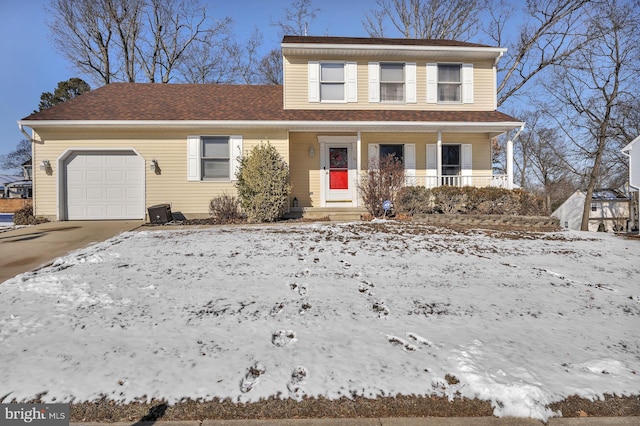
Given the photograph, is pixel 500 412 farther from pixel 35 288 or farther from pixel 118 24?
pixel 118 24

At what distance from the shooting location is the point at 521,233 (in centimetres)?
784

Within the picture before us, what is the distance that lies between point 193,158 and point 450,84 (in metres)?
9.52

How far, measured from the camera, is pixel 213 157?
1147 cm

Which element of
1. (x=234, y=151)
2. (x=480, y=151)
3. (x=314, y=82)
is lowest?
(x=234, y=151)

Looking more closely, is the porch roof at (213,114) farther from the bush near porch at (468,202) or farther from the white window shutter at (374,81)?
the bush near porch at (468,202)

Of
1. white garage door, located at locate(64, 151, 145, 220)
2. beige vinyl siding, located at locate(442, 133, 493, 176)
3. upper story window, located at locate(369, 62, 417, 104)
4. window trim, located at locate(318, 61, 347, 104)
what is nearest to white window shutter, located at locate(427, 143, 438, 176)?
beige vinyl siding, located at locate(442, 133, 493, 176)

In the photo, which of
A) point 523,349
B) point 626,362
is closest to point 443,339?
point 523,349

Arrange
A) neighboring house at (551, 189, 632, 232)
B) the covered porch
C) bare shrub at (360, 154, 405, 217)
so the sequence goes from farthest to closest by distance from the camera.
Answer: neighboring house at (551, 189, 632, 232)
the covered porch
bare shrub at (360, 154, 405, 217)

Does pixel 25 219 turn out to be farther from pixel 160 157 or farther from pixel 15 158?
pixel 15 158

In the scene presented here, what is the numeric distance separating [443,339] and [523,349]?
0.62m

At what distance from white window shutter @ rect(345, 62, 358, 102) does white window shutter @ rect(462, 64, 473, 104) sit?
398 cm

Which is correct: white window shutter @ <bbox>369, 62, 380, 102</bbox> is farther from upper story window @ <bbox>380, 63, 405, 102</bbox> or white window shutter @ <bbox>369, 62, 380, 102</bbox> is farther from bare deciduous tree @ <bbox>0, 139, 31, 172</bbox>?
bare deciduous tree @ <bbox>0, 139, 31, 172</bbox>

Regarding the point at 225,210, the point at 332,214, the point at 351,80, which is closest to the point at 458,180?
the point at 332,214

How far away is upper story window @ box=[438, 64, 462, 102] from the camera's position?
12938 millimetres
